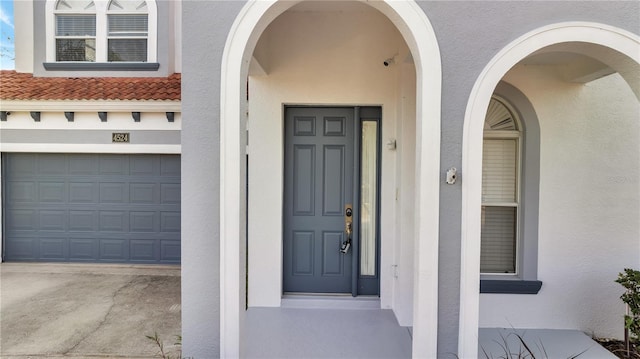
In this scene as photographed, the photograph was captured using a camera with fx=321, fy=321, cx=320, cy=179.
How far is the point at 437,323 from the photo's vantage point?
8.31 feet

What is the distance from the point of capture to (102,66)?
6938mm

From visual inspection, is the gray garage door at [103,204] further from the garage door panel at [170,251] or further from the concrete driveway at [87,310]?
the concrete driveway at [87,310]

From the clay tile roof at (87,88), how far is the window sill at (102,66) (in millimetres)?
239

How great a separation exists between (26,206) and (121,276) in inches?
109

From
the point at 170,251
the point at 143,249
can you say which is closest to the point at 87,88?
the point at 143,249

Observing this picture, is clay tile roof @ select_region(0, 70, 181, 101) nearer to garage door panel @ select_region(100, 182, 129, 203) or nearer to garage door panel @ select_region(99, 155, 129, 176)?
garage door panel @ select_region(99, 155, 129, 176)

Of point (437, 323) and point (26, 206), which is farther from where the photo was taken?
point (26, 206)

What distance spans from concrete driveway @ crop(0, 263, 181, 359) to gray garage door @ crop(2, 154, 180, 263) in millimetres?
329

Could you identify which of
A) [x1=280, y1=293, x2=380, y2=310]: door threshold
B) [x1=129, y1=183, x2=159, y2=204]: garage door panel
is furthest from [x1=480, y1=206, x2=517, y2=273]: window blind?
[x1=129, y1=183, x2=159, y2=204]: garage door panel

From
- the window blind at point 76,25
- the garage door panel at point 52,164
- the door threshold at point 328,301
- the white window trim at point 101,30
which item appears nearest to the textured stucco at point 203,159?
the door threshold at point 328,301

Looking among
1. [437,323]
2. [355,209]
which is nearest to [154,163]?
[355,209]

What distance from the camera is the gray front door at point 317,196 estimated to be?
427 cm

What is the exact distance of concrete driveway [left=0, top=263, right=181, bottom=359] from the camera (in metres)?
3.38

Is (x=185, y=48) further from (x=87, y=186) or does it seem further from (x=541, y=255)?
(x=87, y=186)
